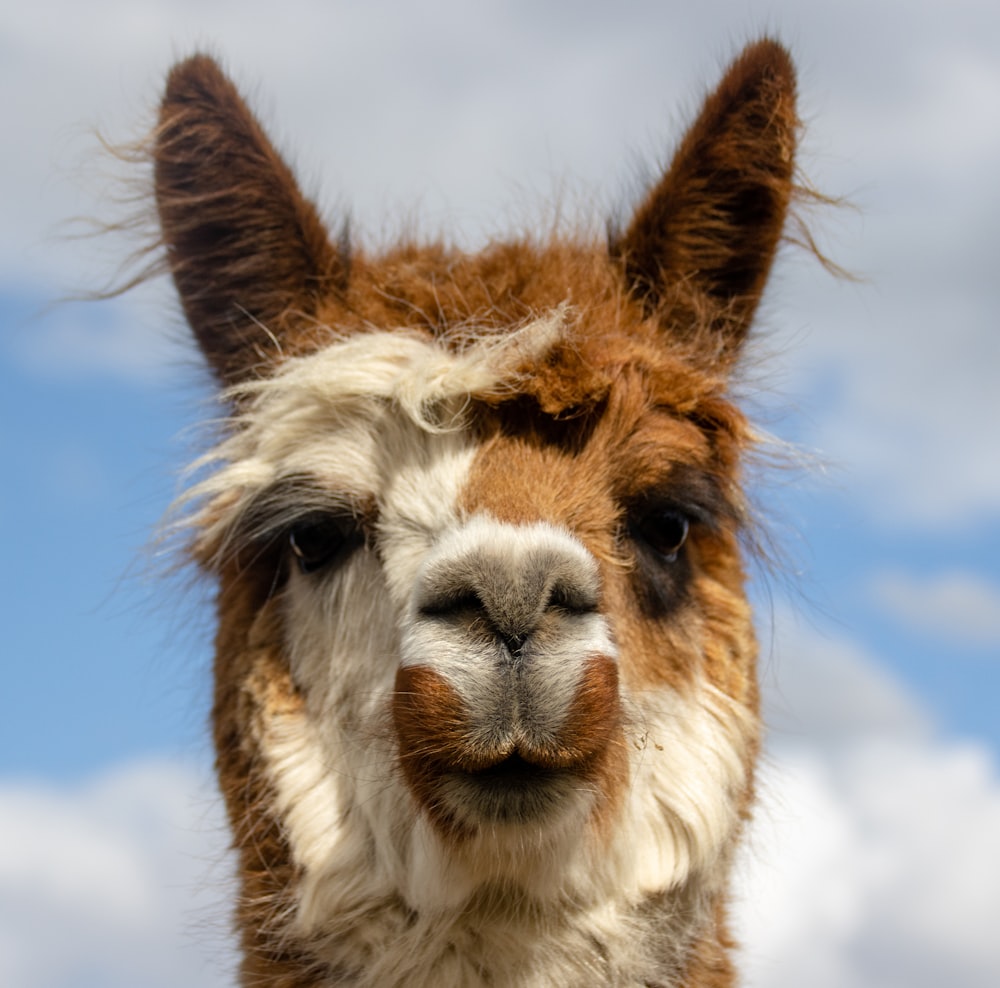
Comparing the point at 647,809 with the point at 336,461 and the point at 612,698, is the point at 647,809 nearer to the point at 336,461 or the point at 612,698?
the point at 612,698

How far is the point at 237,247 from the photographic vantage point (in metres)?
4.51

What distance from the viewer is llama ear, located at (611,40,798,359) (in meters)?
4.46

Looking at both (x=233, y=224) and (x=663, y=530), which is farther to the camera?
(x=233, y=224)

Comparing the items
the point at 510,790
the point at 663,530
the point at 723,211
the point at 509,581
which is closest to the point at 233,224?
the point at 723,211

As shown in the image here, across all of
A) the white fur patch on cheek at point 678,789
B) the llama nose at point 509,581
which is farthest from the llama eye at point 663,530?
the llama nose at point 509,581

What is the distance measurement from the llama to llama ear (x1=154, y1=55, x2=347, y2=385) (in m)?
0.01

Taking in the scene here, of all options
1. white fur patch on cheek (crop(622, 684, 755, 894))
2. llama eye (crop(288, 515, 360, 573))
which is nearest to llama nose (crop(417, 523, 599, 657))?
white fur patch on cheek (crop(622, 684, 755, 894))

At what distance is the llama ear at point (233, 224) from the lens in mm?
4453

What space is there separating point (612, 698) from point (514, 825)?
16.2 inches

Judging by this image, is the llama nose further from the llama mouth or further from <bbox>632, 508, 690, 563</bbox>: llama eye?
<bbox>632, 508, 690, 563</bbox>: llama eye

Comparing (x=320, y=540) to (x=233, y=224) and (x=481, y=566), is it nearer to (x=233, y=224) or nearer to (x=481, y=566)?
(x=481, y=566)

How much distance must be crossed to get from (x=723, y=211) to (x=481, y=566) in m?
1.88

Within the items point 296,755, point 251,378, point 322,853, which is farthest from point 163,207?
point 322,853

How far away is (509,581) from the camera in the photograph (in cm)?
328
